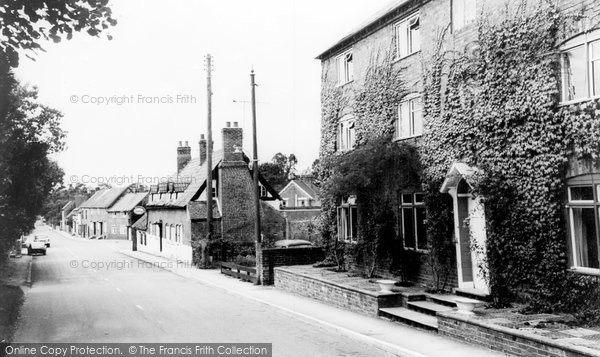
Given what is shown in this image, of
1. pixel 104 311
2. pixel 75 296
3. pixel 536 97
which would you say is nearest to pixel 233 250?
pixel 75 296

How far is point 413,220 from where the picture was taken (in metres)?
16.6

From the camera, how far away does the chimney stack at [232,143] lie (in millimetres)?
32906

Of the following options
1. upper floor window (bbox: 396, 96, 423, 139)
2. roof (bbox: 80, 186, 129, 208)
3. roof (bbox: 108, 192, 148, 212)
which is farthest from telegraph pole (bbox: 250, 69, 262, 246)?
roof (bbox: 80, 186, 129, 208)

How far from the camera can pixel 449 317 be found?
10891 mm

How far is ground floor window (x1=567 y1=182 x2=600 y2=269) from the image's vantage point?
34.8ft

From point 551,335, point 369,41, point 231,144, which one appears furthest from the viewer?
point 231,144

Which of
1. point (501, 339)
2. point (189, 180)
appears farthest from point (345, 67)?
point (189, 180)

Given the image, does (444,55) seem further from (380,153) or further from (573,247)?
(573,247)

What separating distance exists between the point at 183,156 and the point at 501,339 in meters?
38.7

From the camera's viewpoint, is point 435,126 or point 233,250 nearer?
point 435,126

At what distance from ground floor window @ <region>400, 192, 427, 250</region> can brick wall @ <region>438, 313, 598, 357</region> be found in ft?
16.5

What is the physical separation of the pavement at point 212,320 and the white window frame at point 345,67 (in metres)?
8.89

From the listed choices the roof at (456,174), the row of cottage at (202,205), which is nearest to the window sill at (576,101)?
the roof at (456,174)

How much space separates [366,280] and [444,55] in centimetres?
761
